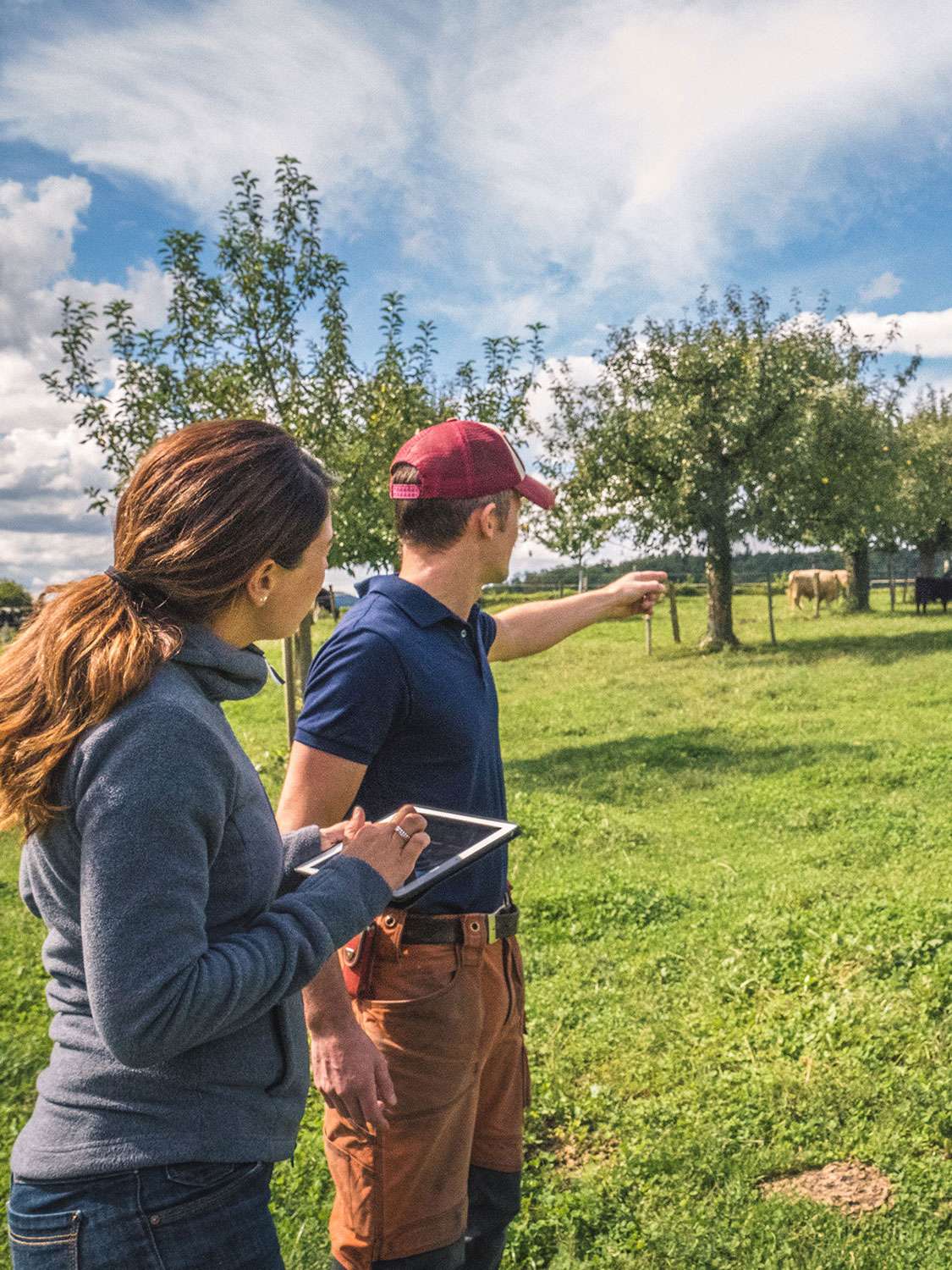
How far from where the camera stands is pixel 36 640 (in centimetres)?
202

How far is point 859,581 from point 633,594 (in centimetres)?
3664

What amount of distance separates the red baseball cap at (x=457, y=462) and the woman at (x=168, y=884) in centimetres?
109

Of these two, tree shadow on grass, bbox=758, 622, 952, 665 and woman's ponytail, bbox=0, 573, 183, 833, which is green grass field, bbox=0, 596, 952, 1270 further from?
tree shadow on grass, bbox=758, 622, 952, 665

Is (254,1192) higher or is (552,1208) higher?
(254,1192)

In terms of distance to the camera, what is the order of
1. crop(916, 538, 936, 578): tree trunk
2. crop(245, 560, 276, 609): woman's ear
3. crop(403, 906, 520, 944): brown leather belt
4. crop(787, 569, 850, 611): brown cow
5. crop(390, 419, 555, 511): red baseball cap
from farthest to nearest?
crop(916, 538, 936, 578): tree trunk → crop(787, 569, 850, 611): brown cow → crop(390, 419, 555, 511): red baseball cap → crop(403, 906, 520, 944): brown leather belt → crop(245, 560, 276, 609): woman's ear

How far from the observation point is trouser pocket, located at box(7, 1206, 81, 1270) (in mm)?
1887

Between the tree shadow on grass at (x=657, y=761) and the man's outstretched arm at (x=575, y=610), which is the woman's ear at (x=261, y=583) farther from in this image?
the tree shadow on grass at (x=657, y=761)

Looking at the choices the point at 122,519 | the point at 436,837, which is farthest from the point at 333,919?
the point at 122,519

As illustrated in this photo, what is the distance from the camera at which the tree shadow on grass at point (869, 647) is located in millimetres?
25078

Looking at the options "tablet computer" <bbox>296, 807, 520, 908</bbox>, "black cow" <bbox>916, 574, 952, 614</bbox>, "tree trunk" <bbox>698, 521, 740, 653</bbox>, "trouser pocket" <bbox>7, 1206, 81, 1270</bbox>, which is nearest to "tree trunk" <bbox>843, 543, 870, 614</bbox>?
"black cow" <bbox>916, 574, 952, 614</bbox>

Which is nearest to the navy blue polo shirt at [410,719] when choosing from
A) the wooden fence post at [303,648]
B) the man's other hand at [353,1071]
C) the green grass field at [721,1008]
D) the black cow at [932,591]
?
the man's other hand at [353,1071]

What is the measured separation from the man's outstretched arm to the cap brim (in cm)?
53

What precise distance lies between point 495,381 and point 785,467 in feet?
42.5

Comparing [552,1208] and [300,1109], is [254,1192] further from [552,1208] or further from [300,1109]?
[552,1208]
